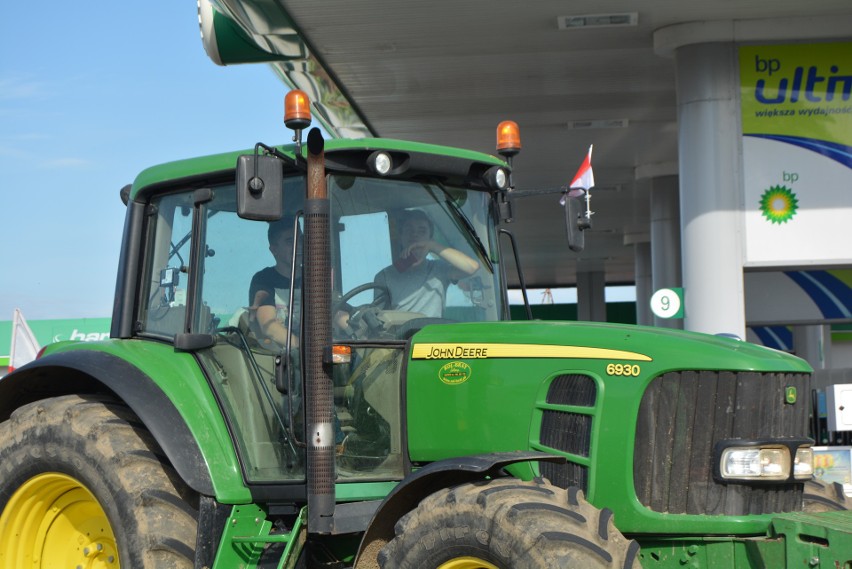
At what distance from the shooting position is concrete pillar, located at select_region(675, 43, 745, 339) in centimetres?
1293

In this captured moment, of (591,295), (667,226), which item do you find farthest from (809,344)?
(591,295)

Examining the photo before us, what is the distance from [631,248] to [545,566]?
32848mm

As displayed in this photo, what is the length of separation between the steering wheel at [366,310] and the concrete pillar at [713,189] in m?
8.50

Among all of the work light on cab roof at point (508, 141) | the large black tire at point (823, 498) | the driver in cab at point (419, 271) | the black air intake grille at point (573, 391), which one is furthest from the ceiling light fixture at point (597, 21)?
the black air intake grille at point (573, 391)

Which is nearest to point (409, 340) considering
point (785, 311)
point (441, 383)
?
point (441, 383)

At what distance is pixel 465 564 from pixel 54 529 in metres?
2.56

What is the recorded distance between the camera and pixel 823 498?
4.98 meters

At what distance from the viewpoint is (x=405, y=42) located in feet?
45.3

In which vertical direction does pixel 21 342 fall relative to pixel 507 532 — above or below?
above

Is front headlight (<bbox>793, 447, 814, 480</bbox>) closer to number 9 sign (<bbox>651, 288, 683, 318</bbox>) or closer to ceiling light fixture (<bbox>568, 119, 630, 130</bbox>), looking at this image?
number 9 sign (<bbox>651, 288, 683, 318</bbox>)

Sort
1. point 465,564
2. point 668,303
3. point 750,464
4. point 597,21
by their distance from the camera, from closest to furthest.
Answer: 1. point 465,564
2. point 750,464
3. point 597,21
4. point 668,303

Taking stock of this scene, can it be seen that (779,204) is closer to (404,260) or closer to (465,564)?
(404,260)

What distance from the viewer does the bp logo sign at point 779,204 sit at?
12844 millimetres

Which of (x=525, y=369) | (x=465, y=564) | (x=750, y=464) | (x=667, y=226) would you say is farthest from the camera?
(x=667, y=226)
